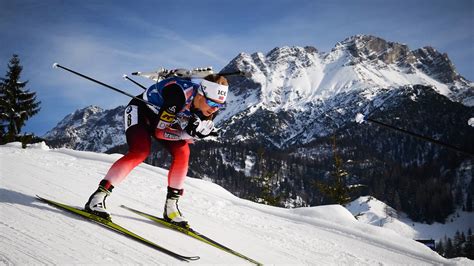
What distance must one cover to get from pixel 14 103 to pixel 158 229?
36.5 meters

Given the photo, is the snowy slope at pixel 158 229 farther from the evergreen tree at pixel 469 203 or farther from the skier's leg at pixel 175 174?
the evergreen tree at pixel 469 203

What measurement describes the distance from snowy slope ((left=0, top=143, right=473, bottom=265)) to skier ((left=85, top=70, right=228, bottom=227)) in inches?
23.0

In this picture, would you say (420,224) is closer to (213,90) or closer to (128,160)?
(213,90)

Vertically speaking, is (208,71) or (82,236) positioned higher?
(208,71)

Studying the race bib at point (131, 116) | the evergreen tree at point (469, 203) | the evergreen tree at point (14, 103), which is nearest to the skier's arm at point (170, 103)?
the race bib at point (131, 116)

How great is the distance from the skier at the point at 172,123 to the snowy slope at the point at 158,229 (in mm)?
585

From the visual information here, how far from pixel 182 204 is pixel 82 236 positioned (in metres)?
4.12

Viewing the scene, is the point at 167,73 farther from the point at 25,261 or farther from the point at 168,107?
the point at 25,261

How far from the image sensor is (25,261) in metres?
3.55

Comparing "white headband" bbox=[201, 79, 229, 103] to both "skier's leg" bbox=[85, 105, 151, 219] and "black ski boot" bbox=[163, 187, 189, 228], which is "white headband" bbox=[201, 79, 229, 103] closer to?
"skier's leg" bbox=[85, 105, 151, 219]

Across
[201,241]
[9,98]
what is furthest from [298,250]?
[9,98]

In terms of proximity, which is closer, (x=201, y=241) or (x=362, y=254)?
(x=201, y=241)

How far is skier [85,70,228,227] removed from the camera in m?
5.52

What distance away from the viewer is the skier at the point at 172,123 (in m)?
5.52
